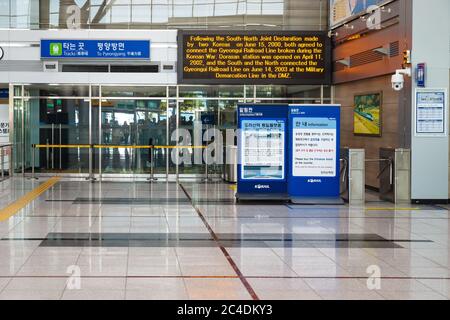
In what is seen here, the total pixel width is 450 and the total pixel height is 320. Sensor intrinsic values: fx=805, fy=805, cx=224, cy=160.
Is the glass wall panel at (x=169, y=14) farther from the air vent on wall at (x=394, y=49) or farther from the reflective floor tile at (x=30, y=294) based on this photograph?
the reflective floor tile at (x=30, y=294)

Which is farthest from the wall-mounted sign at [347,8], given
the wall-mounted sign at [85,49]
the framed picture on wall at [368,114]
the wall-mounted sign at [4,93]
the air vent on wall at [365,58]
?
the wall-mounted sign at [4,93]

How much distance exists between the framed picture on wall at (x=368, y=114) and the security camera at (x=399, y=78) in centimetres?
196

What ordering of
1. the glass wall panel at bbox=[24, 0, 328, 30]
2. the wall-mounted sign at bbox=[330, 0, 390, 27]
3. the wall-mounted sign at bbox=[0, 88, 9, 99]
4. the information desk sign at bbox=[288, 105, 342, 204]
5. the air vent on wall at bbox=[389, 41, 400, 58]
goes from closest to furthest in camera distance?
the information desk sign at bbox=[288, 105, 342, 204]
the air vent on wall at bbox=[389, 41, 400, 58]
the wall-mounted sign at bbox=[330, 0, 390, 27]
the glass wall panel at bbox=[24, 0, 328, 30]
the wall-mounted sign at bbox=[0, 88, 9, 99]

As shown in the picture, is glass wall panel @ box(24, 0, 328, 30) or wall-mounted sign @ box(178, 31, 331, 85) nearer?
wall-mounted sign @ box(178, 31, 331, 85)

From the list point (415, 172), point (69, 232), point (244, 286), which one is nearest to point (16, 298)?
point (244, 286)

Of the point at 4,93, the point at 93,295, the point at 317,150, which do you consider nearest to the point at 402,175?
the point at 317,150

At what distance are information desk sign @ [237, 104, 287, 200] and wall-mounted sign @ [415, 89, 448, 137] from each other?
2612mm

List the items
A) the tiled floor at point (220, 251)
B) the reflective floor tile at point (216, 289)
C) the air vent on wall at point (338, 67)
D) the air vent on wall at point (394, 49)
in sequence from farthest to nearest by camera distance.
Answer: the air vent on wall at point (338, 67) < the air vent on wall at point (394, 49) < the tiled floor at point (220, 251) < the reflective floor tile at point (216, 289)

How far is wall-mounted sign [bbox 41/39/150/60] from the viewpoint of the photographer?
21922 mm

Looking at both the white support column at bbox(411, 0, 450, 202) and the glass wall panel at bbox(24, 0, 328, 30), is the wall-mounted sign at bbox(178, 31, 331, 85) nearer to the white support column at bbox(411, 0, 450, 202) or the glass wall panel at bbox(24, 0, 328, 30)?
the glass wall panel at bbox(24, 0, 328, 30)

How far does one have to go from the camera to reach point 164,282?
7.79m

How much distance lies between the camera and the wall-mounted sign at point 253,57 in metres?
21.8

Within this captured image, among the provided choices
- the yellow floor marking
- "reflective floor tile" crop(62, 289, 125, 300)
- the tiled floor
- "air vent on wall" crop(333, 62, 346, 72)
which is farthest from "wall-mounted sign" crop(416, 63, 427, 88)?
"reflective floor tile" crop(62, 289, 125, 300)

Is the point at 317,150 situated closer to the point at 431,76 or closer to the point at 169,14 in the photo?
the point at 431,76
